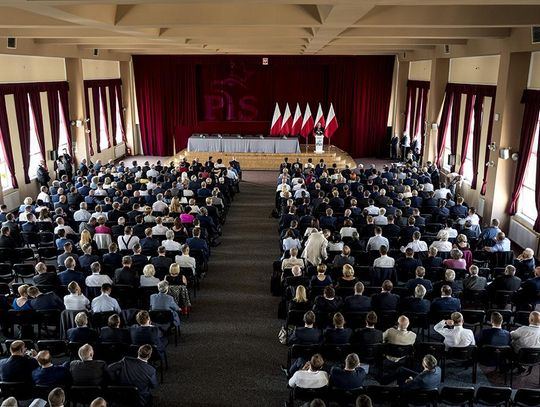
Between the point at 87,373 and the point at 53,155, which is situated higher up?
the point at 53,155

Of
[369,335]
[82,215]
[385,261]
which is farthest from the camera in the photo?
[82,215]

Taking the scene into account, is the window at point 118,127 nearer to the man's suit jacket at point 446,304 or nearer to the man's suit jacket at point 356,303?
the man's suit jacket at point 356,303

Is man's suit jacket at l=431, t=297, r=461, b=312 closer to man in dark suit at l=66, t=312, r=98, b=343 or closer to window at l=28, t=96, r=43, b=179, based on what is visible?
man in dark suit at l=66, t=312, r=98, b=343

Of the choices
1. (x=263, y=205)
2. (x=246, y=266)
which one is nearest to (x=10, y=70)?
(x=263, y=205)

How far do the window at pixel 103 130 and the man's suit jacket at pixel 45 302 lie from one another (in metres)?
18.4

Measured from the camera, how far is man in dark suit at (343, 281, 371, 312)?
356 inches

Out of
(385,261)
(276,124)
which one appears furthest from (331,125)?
(385,261)

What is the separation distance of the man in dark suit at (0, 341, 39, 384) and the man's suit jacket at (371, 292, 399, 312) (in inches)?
206

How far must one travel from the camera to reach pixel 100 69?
26.6 meters

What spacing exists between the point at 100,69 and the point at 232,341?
20638mm

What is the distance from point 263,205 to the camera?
18.6 metres

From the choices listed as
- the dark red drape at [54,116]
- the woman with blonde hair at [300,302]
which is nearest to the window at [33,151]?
the dark red drape at [54,116]

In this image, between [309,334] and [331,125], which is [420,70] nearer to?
[331,125]

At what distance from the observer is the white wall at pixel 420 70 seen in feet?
81.5
